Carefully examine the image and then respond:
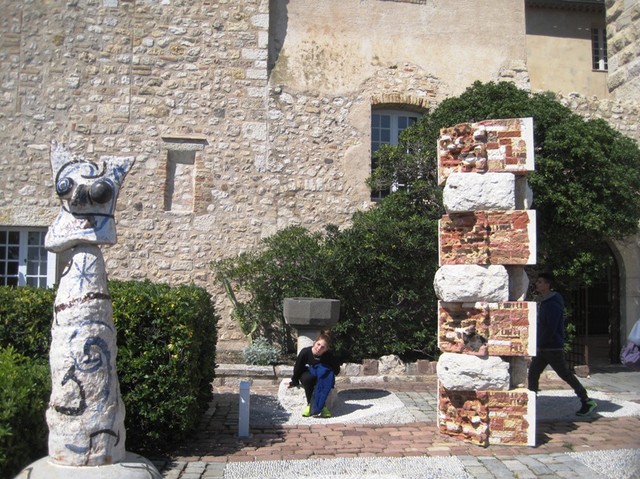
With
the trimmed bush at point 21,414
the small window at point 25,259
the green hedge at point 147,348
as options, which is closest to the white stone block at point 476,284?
the green hedge at point 147,348

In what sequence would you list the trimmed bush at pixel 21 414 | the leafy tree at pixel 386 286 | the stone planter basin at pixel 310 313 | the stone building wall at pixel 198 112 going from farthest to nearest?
the stone building wall at pixel 198 112 → the leafy tree at pixel 386 286 → the stone planter basin at pixel 310 313 → the trimmed bush at pixel 21 414

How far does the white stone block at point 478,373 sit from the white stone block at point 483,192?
4.75 ft

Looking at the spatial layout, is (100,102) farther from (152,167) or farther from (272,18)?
(272,18)

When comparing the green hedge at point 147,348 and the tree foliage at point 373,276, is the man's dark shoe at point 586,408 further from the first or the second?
the green hedge at point 147,348

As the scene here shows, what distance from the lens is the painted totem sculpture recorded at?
12.7 feet

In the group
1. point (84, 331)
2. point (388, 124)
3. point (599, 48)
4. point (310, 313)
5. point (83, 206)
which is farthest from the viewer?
point (599, 48)

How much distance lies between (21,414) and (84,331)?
86cm

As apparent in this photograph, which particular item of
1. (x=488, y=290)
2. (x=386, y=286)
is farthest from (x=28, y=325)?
(x=386, y=286)

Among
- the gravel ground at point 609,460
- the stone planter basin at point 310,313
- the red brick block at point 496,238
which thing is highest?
the red brick block at point 496,238

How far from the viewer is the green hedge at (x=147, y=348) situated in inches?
207

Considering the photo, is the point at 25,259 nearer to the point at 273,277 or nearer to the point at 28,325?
the point at 273,277

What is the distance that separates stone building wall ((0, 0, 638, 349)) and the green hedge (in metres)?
5.37

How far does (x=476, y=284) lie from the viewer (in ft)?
19.4

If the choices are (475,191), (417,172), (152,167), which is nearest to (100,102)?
(152,167)
